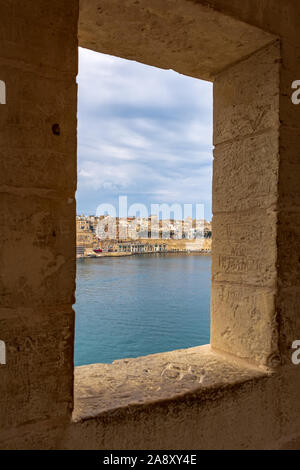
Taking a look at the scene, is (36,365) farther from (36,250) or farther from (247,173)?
(247,173)

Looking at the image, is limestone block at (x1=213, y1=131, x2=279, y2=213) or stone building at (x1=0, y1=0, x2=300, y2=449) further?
limestone block at (x1=213, y1=131, x2=279, y2=213)

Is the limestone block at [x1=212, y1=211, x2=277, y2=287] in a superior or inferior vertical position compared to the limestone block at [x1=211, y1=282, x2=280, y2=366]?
superior

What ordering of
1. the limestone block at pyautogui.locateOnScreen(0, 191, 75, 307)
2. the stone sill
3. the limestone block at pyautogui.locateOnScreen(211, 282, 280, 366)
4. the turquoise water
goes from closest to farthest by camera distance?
the limestone block at pyautogui.locateOnScreen(0, 191, 75, 307), the stone sill, the limestone block at pyautogui.locateOnScreen(211, 282, 280, 366), the turquoise water

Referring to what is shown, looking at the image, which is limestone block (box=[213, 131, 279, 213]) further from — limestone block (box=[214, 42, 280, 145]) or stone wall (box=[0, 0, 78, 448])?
stone wall (box=[0, 0, 78, 448])

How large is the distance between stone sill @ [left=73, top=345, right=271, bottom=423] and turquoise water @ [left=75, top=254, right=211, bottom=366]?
452 inches

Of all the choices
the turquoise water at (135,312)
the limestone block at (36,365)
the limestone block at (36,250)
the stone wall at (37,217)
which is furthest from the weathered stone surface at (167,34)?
the turquoise water at (135,312)

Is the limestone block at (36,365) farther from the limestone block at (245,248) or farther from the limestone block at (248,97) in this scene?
the limestone block at (248,97)

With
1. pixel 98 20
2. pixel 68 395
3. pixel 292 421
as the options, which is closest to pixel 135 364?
pixel 68 395

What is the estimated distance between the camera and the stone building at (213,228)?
1094 mm

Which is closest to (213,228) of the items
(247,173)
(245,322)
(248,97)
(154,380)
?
(247,173)

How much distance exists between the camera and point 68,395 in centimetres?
118

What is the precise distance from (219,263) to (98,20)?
125 centimetres

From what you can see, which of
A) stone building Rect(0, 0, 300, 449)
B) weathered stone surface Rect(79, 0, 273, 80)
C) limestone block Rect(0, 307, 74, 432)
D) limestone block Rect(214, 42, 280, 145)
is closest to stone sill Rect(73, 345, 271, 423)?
stone building Rect(0, 0, 300, 449)

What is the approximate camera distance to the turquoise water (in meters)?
14.0
